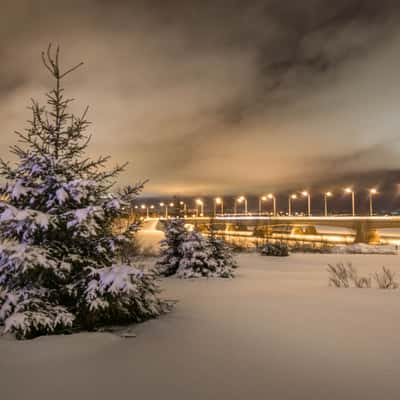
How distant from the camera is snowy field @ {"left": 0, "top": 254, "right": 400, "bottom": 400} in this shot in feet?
11.5

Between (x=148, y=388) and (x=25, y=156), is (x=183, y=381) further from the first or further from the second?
(x=25, y=156)

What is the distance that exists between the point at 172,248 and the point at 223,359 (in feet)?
Result: 35.5

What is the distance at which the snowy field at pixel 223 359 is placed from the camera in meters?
3.52

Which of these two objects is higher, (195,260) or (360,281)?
(195,260)

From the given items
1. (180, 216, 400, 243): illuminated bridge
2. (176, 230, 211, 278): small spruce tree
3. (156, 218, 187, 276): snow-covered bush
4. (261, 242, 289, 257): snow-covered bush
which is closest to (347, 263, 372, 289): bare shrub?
(176, 230, 211, 278): small spruce tree

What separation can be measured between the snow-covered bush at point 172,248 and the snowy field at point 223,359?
25.3 ft

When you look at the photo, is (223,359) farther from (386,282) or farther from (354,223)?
(354,223)

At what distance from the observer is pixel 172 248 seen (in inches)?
593

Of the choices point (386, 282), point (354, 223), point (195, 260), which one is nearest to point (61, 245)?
point (195, 260)

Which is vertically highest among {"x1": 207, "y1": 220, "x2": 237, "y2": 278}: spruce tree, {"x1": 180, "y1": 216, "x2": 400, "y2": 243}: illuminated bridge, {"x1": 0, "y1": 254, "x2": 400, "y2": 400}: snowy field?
{"x1": 180, "y1": 216, "x2": 400, "y2": 243}: illuminated bridge

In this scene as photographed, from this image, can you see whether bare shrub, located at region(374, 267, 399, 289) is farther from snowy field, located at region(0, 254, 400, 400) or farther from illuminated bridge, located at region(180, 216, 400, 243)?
illuminated bridge, located at region(180, 216, 400, 243)

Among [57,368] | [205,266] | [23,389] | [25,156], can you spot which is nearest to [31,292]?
[57,368]

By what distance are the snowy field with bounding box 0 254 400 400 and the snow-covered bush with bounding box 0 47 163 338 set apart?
45 centimetres

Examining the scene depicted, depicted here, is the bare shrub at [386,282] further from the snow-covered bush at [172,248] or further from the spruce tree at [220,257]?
the snow-covered bush at [172,248]
